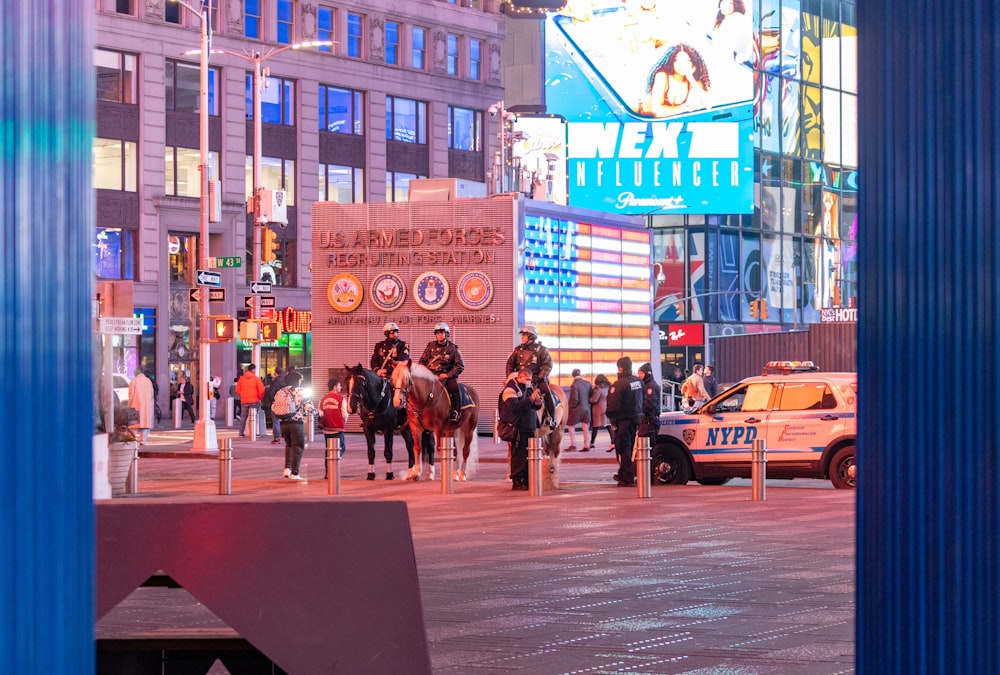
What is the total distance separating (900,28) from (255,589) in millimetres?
3191

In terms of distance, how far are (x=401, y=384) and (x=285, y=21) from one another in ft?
144

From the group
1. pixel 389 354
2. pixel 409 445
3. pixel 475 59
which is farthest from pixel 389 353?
pixel 475 59

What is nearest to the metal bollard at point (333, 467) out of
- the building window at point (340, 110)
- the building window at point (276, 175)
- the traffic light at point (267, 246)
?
the traffic light at point (267, 246)

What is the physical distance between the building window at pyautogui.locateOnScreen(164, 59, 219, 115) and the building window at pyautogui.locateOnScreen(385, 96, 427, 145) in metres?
9.40

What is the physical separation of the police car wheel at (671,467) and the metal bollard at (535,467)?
315cm

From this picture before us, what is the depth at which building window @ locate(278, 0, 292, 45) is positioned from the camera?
6600 cm

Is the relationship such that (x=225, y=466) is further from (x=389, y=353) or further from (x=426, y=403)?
(x=389, y=353)

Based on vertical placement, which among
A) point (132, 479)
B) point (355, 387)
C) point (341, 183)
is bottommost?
point (132, 479)

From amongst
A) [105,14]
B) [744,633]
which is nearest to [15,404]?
[744,633]

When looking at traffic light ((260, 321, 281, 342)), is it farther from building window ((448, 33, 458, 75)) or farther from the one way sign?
building window ((448, 33, 458, 75))

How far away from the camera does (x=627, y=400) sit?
25938 millimetres

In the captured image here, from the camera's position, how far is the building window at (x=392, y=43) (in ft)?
231

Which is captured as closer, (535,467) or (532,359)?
(535,467)

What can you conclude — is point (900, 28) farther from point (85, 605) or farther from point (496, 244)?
point (496, 244)
